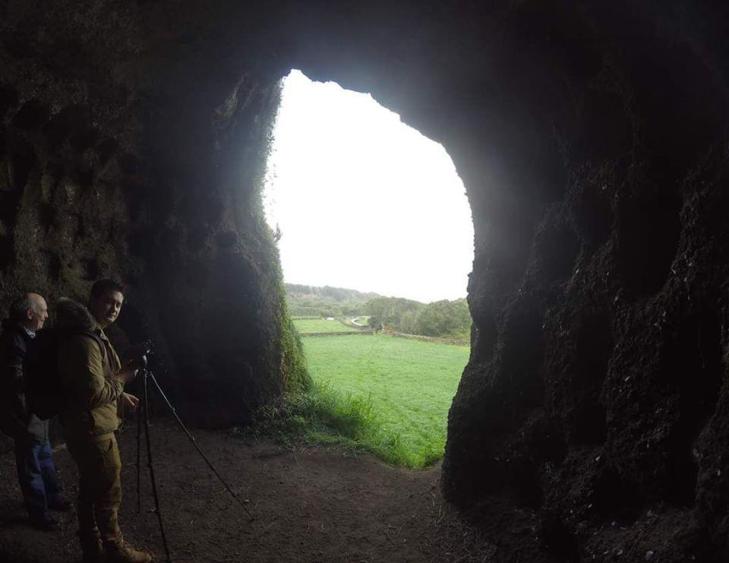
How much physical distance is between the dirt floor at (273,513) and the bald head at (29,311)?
2.18 meters

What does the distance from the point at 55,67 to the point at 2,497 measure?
6040 mm

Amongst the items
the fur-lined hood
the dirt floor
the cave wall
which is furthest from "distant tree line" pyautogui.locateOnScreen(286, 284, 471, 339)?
the fur-lined hood

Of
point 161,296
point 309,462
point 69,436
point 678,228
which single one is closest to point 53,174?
point 161,296

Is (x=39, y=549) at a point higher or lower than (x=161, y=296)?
lower

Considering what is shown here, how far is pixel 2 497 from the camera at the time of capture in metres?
5.63

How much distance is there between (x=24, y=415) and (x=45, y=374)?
1.44m

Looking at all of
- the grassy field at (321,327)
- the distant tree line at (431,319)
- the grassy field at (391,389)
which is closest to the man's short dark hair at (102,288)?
the grassy field at (391,389)

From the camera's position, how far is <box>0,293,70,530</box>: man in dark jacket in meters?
4.80

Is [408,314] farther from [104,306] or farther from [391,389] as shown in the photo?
[104,306]

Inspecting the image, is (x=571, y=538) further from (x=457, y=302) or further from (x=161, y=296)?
(x=457, y=302)

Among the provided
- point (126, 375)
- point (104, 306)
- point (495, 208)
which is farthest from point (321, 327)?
point (104, 306)

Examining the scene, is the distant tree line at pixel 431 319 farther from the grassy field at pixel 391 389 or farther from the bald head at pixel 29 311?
the bald head at pixel 29 311

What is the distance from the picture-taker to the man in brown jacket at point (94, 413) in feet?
12.7

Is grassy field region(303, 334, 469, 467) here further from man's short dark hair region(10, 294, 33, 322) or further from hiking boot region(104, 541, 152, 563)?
man's short dark hair region(10, 294, 33, 322)
